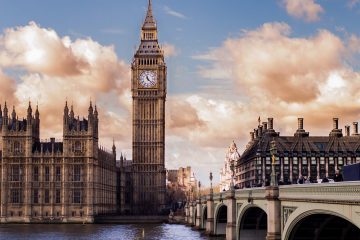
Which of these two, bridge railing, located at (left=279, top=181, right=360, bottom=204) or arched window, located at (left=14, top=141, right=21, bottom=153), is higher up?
arched window, located at (left=14, top=141, right=21, bottom=153)

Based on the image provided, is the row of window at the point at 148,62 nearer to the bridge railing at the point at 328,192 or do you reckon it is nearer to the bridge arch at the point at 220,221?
the bridge arch at the point at 220,221

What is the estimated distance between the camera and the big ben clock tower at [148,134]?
193000mm

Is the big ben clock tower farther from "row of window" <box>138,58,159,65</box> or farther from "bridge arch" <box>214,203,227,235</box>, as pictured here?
"bridge arch" <box>214,203,227,235</box>

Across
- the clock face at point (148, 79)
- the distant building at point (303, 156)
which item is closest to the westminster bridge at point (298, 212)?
the distant building at point (303, 156)

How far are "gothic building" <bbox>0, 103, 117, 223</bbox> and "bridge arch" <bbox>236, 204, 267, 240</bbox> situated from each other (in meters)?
88.8

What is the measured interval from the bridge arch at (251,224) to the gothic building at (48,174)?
88.8 m

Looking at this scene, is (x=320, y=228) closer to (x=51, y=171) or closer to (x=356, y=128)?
(x=51, y=171)

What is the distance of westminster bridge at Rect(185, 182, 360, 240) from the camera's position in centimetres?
3784

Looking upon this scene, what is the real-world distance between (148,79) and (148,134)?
15178mm

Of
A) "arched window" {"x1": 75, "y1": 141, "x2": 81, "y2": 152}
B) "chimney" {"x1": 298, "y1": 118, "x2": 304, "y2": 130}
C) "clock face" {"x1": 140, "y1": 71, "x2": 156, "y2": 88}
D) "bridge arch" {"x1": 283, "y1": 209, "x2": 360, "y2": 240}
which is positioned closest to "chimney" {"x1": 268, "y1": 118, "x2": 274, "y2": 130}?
"chimney" {"x1": 298, "y1": 118, "x2": 304, "y2": 130}

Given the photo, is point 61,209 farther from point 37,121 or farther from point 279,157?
point 279,157

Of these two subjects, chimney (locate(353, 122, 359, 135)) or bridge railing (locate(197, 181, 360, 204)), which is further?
chimney (locate(353, 122, 359, 135))

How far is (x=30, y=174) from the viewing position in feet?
537

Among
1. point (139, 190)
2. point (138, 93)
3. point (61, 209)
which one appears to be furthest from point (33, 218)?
point (138, 93)
